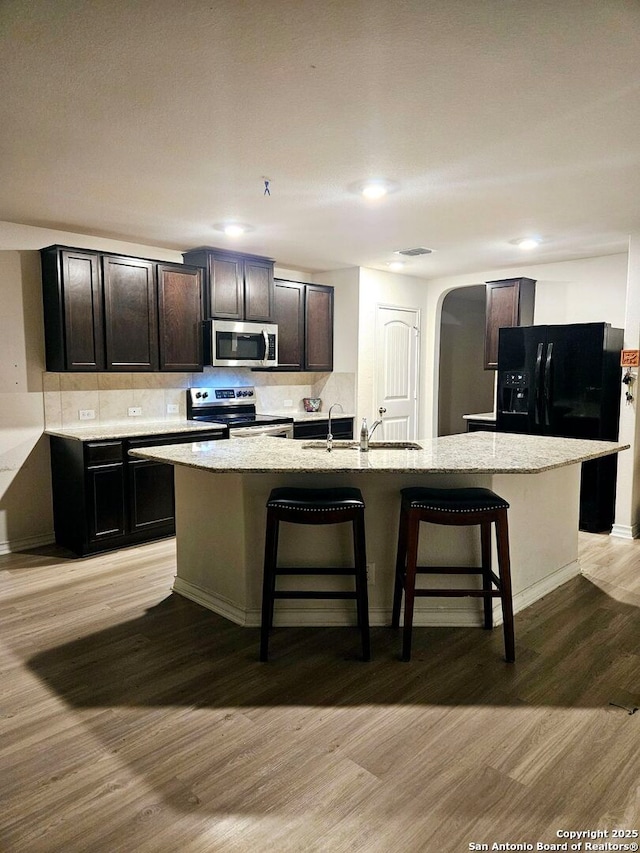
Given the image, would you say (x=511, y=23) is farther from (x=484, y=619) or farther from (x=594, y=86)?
(x=484, y=619)

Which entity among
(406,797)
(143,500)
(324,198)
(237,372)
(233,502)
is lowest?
(406,797)

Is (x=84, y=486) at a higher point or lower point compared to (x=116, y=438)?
lower

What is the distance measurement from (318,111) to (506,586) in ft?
7.36

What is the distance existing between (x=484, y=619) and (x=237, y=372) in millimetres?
3554

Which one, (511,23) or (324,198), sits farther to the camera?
(324,198)

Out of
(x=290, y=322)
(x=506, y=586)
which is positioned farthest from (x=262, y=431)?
(x=506, y=586)

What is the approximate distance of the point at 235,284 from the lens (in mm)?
5176

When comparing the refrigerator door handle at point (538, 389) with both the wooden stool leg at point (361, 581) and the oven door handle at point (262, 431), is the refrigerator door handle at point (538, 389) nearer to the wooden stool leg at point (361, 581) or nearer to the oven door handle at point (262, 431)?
the oven door handle at point (262, 431)

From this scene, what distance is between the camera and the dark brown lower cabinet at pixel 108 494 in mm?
4066

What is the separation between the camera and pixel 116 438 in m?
4.12

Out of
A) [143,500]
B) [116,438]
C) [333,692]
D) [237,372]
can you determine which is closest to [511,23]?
[333,692]

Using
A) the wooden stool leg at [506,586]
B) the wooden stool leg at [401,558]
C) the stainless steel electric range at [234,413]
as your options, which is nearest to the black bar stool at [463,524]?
the wooden stool leg at [506,586]

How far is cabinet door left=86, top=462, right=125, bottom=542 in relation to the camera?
4.07 metres

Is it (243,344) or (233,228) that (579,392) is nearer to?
(243,344)
